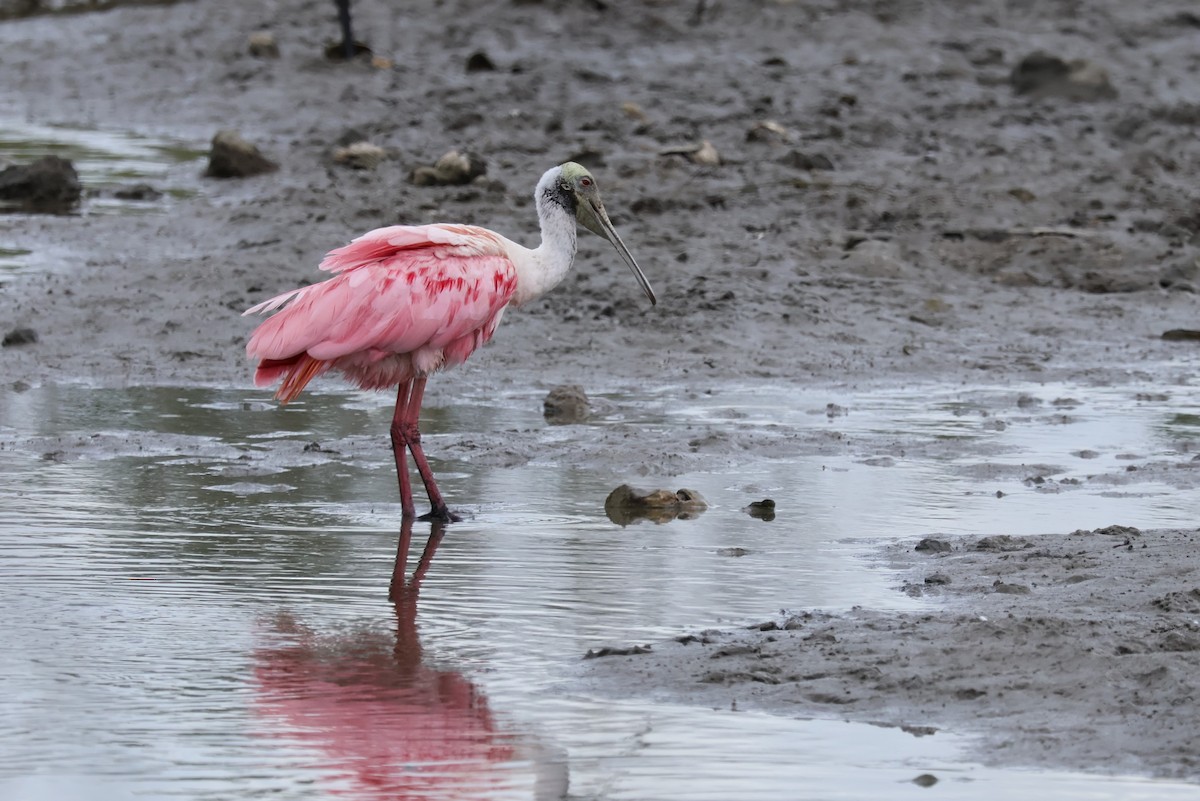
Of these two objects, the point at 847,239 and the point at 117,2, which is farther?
the point at 117,2

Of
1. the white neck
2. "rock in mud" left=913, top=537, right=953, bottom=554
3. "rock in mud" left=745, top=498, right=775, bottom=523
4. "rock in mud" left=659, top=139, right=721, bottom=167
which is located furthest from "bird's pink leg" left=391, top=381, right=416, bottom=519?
"rock in mud" left=659, top=139, right=721, bottom=167

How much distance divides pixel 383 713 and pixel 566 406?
4.38 meters

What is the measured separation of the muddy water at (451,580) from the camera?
5.10m

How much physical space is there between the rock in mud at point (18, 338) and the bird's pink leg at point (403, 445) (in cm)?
346

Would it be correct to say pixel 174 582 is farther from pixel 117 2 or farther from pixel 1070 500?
pixel 117 2

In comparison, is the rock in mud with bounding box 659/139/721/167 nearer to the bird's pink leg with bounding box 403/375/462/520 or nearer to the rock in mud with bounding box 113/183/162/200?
the rock in mud with bounding box 113/183/162/200

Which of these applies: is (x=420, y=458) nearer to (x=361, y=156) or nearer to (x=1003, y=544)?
(x=1003, y=544)

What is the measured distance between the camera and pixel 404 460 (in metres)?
8.11

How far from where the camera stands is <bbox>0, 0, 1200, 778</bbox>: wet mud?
19.5ft

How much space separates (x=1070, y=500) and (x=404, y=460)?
2676 millimetres

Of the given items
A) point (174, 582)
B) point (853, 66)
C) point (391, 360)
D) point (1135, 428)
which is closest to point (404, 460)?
point (391, 360)

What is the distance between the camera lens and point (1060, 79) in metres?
19.9

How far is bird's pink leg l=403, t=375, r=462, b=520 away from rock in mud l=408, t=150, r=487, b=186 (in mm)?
6378

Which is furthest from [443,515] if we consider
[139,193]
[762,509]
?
[139,193]
